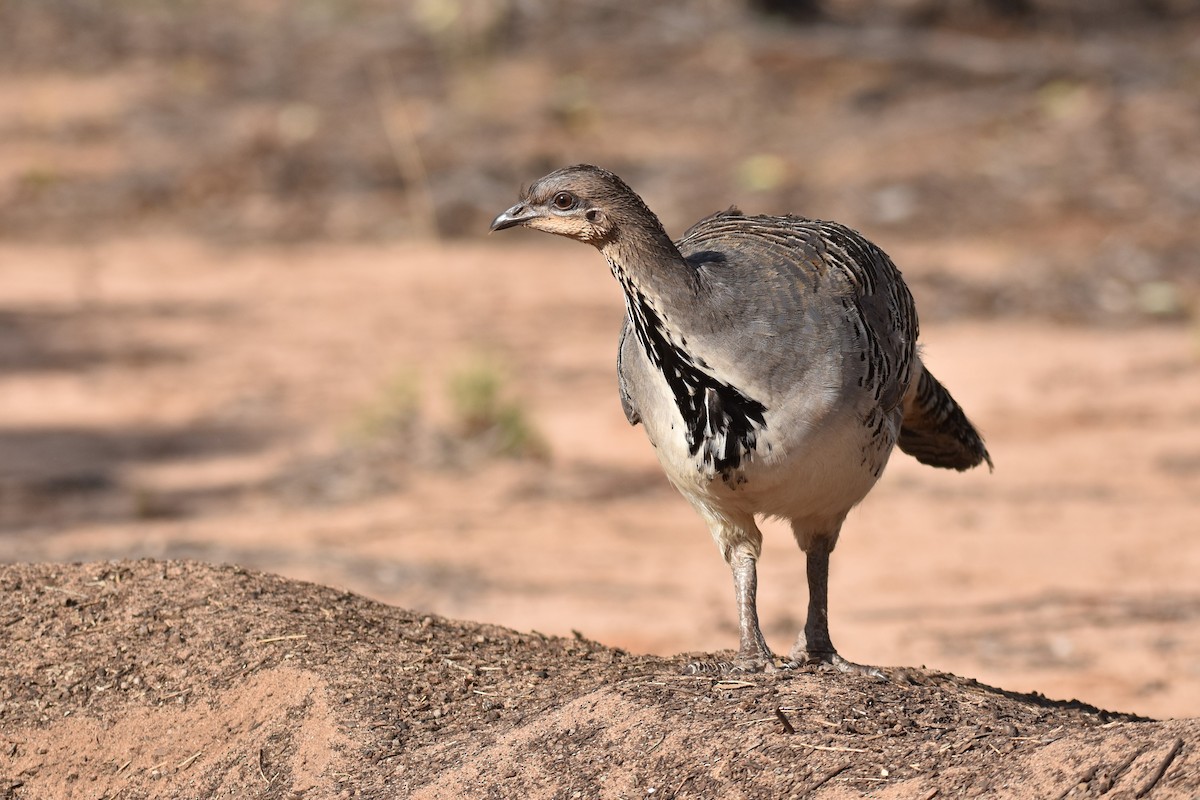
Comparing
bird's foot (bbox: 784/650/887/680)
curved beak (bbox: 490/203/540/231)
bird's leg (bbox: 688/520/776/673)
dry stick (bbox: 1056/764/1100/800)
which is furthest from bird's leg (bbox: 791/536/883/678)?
dry stick (bbox: 1056/764/1100/800)

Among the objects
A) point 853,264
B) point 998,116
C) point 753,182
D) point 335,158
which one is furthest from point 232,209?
point 853,264

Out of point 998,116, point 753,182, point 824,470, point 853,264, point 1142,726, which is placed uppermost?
point 998,116

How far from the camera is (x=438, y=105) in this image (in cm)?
2189

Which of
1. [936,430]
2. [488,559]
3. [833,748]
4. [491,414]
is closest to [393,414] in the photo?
[491,414]

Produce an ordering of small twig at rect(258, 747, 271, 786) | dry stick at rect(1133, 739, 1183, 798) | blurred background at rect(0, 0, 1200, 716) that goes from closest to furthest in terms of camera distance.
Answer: dry stick at rect(1133, 739, 1183, 798) < small twig at rect(258, 747, 271, 786) < blurred background at rect(0, 0, 1200, 716)

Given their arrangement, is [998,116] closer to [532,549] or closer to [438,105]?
[438,105]

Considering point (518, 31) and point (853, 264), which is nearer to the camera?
point (853, 264)

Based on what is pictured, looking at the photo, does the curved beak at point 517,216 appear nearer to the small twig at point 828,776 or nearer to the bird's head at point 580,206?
the bird's head at point 580,206

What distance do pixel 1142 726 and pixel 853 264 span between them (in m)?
1.94

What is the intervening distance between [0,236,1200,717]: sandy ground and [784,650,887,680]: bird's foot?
2497 millimetres

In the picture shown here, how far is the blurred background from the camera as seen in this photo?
942 cm

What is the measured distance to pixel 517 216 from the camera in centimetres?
494

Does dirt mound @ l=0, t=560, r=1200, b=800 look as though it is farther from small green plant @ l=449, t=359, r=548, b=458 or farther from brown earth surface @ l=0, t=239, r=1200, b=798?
small green plant @ l=449, t=359, r=548, b=458

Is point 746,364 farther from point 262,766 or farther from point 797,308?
point 262,766
